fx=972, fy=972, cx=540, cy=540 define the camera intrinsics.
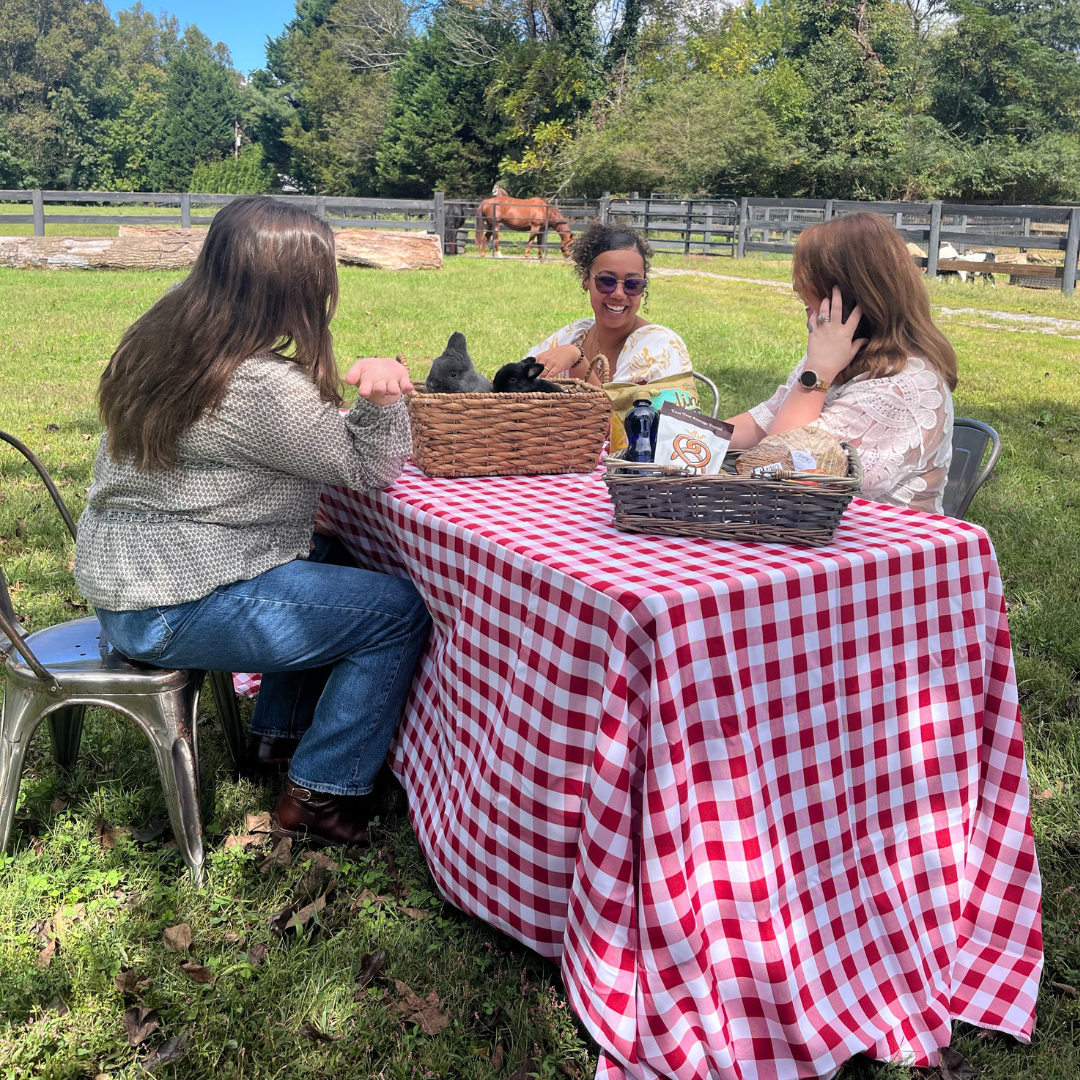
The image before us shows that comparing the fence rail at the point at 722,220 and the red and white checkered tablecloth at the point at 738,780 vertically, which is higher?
the fence rail at the point at 722,220

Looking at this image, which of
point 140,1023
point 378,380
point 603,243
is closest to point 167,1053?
point 140,1023

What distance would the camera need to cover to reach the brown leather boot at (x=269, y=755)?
2.87 m

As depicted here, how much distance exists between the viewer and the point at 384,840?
103 inches

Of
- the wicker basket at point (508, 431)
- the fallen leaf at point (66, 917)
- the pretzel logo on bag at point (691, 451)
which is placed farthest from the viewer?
the wicker basket at point (508, 431)

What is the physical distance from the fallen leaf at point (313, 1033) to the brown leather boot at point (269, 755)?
978 millimetres

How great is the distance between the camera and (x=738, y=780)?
69.1 inches

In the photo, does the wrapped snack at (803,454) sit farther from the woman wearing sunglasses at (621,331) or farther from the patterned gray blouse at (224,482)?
the woman wearing sunglasses at (621,331)

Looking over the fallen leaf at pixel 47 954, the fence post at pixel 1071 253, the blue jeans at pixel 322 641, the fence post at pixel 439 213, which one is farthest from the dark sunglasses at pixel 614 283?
the fence post at pixel 439 213

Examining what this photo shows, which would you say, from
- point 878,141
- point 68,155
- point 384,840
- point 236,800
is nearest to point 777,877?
point 384,840

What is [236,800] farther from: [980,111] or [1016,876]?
[980,111]

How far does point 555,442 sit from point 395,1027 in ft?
→ 4.65

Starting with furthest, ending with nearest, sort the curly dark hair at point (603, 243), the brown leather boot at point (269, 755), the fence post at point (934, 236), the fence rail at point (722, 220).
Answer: the fence post at point (934, 236)
the fence rail at point (722, 220)
the curly dark hair at point (603, 243)
the brown leather boot at point (269, 755)

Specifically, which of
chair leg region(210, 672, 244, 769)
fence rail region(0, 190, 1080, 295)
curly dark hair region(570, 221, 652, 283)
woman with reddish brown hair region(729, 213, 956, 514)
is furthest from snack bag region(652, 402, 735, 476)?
fence rail region(0, 190, 1080, 295)

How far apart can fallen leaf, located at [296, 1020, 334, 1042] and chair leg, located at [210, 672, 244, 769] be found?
104 centimetres
